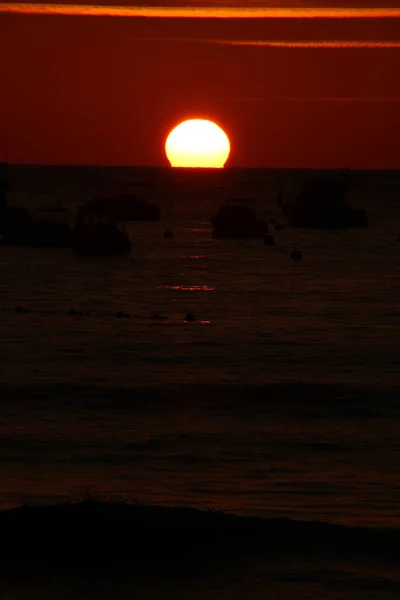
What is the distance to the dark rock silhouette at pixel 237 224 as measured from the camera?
102 m

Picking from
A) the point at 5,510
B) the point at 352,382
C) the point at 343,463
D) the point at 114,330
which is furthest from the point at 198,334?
the point at 5,510

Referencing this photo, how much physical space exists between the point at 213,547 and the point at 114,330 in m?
29.0

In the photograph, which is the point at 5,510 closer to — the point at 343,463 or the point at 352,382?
the point at 343,463

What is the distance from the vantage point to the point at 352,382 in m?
33.6

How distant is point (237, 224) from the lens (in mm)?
101875

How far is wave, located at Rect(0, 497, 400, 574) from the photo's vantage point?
611 inches

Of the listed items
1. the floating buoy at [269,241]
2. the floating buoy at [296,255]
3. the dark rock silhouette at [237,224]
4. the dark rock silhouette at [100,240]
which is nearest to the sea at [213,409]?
the dark rock silhouette at [100,240]

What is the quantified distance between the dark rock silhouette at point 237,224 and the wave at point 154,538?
280 ft

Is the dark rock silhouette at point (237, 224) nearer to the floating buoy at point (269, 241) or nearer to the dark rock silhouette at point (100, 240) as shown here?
the floating buoy at point (269, 241)

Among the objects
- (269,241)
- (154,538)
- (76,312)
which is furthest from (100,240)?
(154,538)

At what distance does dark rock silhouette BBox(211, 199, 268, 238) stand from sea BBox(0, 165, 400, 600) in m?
31.7

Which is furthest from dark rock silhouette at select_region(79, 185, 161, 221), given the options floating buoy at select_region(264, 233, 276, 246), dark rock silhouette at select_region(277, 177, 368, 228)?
floating buoy at select_region(264, 233, 276, 246)

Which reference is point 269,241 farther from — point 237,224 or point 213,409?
point 213,409

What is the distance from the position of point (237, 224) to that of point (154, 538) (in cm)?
8630
